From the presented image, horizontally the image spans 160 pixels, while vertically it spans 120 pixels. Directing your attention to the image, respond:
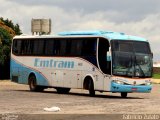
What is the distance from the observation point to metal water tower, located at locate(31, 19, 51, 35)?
87.3 metres

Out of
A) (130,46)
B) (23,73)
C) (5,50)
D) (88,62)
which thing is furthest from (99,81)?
(5,50)

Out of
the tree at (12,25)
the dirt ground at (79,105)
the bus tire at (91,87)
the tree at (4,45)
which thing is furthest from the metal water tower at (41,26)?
the dirt ground at (79,105)

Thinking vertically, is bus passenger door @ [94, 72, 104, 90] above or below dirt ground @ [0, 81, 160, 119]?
above

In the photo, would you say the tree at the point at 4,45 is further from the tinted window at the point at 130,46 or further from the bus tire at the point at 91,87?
the tinted window at the point at 130,46

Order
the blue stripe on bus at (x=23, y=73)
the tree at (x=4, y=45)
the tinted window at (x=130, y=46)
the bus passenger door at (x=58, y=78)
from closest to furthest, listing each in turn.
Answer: the tinted window at (x=130, y=46), the bus passenger door at (x=58, y=78), the blue stripe on bus at (x=23, y=73), the tree at (x=4, y=45)

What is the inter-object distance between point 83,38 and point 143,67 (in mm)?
3724

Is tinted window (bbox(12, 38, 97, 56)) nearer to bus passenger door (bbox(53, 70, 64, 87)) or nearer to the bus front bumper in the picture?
bus passenger door (bbox(53, 70, 64, 87))

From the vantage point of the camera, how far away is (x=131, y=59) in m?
32.1

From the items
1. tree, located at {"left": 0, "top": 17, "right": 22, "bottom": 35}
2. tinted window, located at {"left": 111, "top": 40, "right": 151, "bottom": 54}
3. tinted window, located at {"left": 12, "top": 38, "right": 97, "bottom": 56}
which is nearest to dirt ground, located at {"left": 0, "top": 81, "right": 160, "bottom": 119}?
tinted window, located at {"left": 111, "top": 40, "right": 151, "bottom": 54}

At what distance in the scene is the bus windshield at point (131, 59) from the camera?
105 feet

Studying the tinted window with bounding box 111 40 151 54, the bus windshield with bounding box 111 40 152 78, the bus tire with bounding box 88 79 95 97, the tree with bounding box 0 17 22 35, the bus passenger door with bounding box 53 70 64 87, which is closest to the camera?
the bus windshield with bounding box 111 40 152 78

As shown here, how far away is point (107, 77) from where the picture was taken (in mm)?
32312

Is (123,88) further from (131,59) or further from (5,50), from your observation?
(5,50)

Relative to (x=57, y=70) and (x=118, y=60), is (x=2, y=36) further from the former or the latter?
(x=118, y=60)
